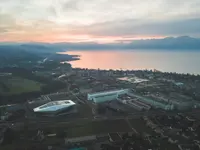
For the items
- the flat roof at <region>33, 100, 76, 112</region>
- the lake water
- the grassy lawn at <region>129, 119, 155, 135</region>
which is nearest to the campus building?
the flat roof at <region>33, 100, 76, 112</region>

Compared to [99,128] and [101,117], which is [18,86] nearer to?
Result: [101,117]

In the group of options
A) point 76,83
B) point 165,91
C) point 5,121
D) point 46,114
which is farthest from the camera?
point 76,83

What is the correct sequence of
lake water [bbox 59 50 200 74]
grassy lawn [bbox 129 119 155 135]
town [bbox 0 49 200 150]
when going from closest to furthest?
town [bbox 0 49 200 150] < grassy lawn [bbox 129 119 155 135] < lake water [bbox 59 50 200 74]

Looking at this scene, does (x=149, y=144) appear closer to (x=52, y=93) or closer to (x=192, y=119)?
(x=192, y=119)

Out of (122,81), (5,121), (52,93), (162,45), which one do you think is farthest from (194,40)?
(5,121)

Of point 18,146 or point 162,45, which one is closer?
point 18,146

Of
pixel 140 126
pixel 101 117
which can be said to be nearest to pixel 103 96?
pixel 101 117

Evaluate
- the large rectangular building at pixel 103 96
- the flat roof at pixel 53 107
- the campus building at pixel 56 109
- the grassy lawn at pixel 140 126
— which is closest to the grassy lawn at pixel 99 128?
the grassy lawn at pixel 140 126

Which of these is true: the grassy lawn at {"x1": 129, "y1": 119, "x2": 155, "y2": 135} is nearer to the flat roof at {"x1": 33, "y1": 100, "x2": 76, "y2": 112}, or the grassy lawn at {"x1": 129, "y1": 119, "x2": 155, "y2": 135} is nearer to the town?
the town
